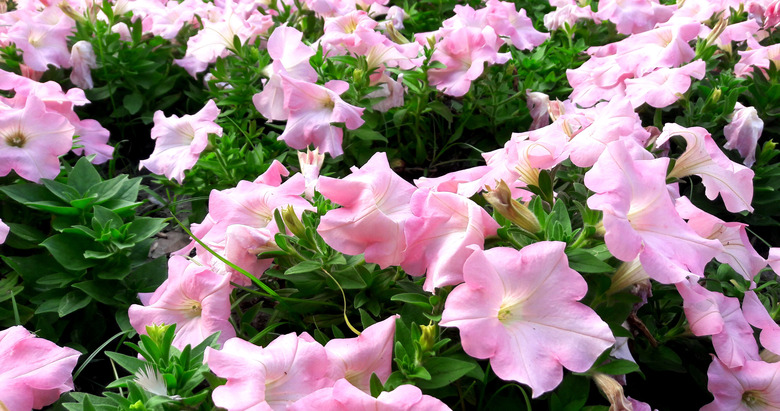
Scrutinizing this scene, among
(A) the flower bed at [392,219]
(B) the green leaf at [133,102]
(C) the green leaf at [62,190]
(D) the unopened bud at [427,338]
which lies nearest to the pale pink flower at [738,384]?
(A) the flower bed at [392,219]

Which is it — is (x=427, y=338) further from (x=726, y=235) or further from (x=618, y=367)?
(x=726, y=235)

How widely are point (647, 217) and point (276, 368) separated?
0.69 m

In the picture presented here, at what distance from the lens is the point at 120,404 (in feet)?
3.34

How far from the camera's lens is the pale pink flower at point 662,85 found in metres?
1.72

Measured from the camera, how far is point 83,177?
174 cm

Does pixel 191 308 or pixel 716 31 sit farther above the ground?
pixel 716 31

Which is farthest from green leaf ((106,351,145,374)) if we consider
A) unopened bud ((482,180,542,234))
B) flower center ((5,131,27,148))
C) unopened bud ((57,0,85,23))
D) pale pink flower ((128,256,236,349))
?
unopened bud ((57,0,85,23))

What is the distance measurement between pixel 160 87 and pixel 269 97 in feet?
3.25

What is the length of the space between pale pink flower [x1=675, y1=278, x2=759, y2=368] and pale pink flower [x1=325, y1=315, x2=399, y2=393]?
56 cm

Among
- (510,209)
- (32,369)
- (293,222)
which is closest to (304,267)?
(293,222)

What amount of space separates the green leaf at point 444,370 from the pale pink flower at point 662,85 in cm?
100

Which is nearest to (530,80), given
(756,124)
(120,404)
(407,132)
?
(407,132)

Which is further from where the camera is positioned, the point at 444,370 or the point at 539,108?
the point at 539,108

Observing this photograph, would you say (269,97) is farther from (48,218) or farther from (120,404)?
(120,404)
